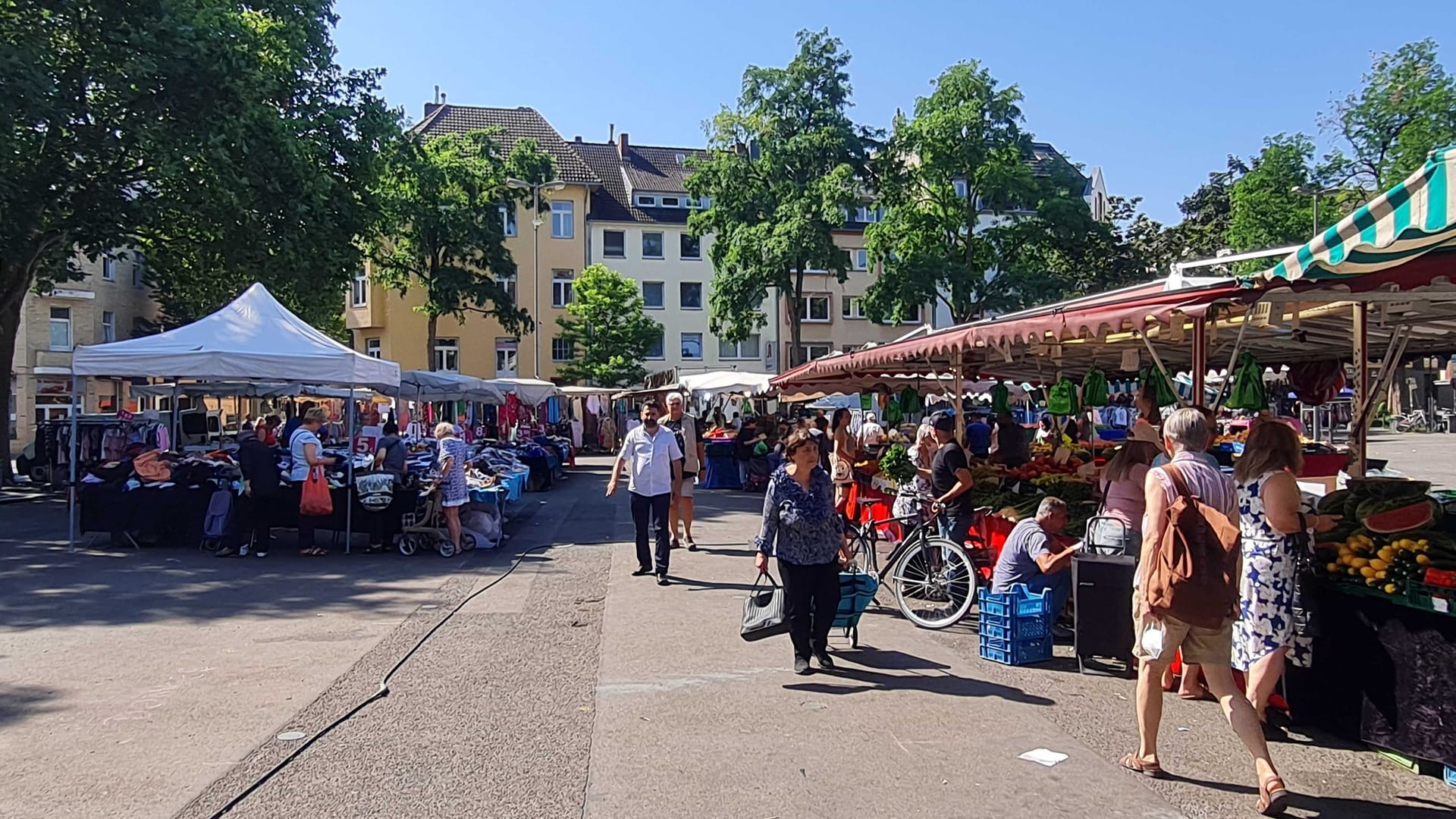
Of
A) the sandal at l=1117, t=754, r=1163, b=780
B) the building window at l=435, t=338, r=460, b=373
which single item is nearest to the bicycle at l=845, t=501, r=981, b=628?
the sandal at l=1117, t=754, r=1163, b=780

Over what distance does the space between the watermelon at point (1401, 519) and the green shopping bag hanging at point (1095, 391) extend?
22.3ft

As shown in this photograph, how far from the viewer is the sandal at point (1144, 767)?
4.97 m

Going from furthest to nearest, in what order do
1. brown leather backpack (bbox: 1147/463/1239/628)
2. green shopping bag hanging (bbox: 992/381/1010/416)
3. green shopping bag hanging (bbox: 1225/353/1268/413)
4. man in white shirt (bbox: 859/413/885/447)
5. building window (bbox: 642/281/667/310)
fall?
building window (bbox: 642/281/667/310), man in white shirt (bbox: 859/413/885/447), green shopping bag hanging (bbox: 992/381/1010/416), green shopping bag hanging (bbox: 1225/353/1268/413), brown leather backpack (bbox: 1147/463/1239/628)

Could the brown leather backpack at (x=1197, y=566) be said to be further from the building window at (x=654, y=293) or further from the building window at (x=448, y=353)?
the building window at (x=654, y=293)

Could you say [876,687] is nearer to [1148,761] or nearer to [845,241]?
[1148,761]

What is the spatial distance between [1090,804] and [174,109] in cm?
1844

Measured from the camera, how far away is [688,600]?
31.3ft

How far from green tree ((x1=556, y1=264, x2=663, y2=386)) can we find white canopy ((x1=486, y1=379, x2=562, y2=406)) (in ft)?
48.1

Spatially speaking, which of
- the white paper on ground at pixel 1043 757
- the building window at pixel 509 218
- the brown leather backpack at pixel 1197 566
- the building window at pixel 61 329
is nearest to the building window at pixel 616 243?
the building window at pixel 509 218

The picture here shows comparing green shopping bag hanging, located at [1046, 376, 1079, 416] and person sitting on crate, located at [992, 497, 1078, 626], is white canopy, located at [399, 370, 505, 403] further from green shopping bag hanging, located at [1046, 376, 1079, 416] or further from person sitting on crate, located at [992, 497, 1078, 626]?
person sitting on crate, located at [992, 497, 1078, 626]

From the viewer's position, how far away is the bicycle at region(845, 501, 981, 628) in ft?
27.9

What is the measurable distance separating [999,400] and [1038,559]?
8.64 m

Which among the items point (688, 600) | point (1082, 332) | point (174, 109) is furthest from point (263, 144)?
point (1082, 332)

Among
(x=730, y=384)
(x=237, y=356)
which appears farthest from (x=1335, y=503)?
(x=730, y=384)
